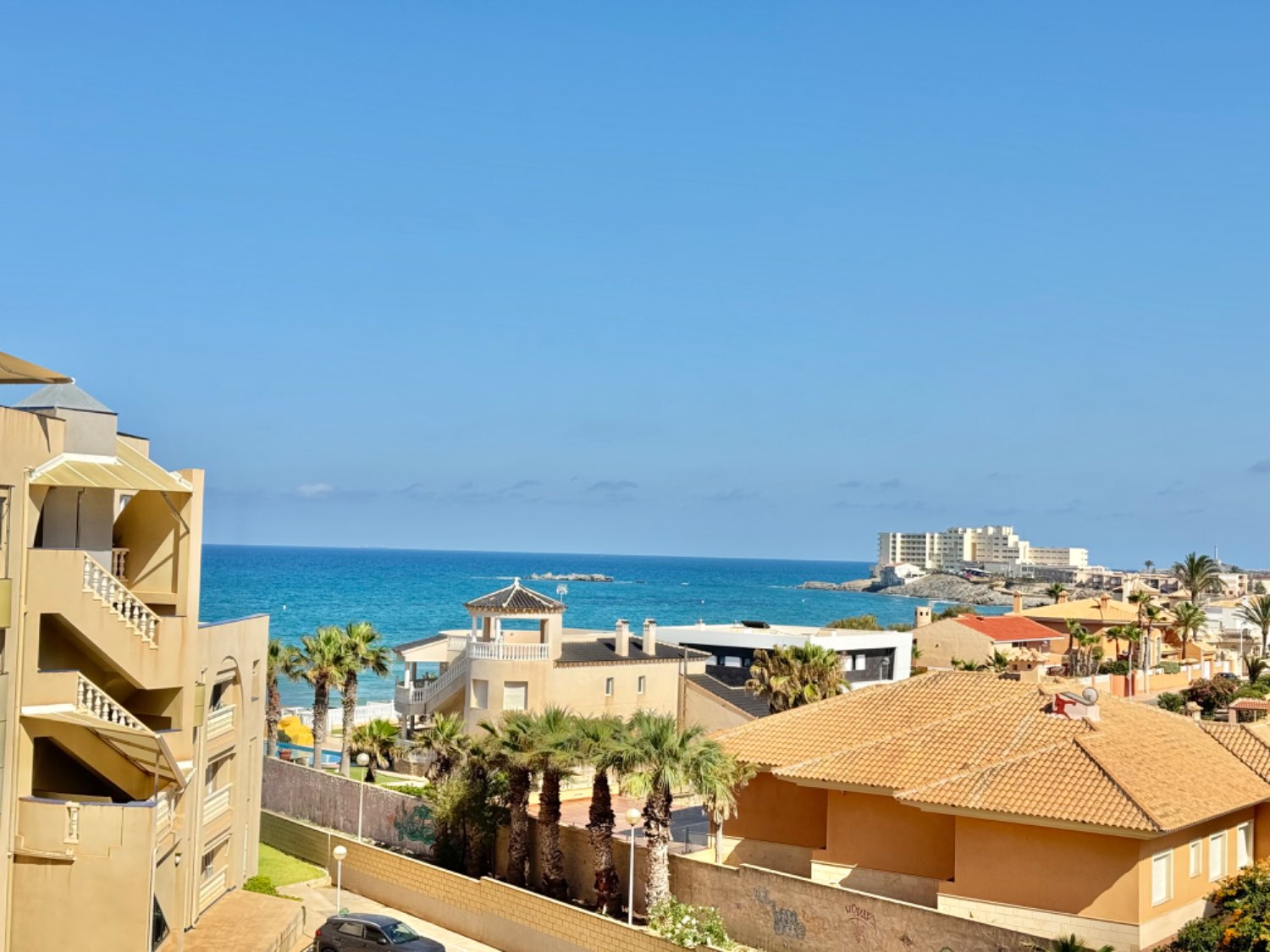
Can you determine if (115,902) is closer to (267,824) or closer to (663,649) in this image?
(267,824)

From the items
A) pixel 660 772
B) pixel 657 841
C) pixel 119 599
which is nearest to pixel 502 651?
pixel 657 841

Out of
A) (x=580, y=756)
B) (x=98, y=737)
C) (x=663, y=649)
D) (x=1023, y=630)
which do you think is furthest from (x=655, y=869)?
(x=1023, y=630)

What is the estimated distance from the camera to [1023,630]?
93250mm

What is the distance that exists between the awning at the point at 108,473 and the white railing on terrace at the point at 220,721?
6263 mm

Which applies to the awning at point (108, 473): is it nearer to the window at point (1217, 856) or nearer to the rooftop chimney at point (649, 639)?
the window at point (1217, 856)

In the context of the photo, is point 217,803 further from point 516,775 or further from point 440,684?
point 440,684

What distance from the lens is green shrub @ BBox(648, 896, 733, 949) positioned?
27188mm

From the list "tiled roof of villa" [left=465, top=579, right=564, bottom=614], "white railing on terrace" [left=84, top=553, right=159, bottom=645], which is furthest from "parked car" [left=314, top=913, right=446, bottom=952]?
"tiled roof of villa" [left=465, top=579, right=564, bottom=614]

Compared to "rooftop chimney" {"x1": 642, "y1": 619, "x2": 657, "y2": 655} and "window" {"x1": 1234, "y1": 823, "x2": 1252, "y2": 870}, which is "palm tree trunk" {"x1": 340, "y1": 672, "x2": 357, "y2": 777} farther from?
"window" {"x1": 1234, "y1": 823, "x2": 1252, "y2": 870}

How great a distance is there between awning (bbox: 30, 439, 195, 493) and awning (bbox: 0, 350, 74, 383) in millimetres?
1312

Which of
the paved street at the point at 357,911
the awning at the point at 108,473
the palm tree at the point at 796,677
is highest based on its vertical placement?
the awning at the point at 108,473

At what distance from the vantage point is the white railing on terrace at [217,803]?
2789cm

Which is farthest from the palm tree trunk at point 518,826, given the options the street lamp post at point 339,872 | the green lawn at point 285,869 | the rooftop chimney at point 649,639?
the rooftop chimney at point 649,639

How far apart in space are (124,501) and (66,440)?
517cm
